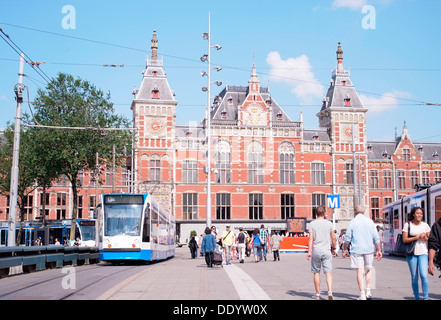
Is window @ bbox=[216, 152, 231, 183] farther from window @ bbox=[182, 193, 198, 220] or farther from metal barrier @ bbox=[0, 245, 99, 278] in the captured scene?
metal barrier @ bbox=[0, 245, 99, 278]

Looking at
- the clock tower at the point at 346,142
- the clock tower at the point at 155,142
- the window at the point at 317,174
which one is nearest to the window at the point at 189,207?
the clock tower at the point at 155,142

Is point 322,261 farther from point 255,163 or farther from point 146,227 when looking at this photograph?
point 255,163

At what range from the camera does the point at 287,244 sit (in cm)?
3756

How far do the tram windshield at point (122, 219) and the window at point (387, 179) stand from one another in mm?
46197

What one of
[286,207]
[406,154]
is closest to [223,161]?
[286,207]

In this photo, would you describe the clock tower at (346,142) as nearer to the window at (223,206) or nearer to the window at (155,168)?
the window at (223,206)

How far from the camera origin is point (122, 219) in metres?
21.6

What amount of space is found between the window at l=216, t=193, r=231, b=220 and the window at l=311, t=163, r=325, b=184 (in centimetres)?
951

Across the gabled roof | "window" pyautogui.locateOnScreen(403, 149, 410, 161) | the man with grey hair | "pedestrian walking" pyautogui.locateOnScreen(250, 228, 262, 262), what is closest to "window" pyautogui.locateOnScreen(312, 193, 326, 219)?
the gabled roof

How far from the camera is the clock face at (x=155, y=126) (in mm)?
55812

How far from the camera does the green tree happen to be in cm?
3988

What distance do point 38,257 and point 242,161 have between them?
1602 inches
